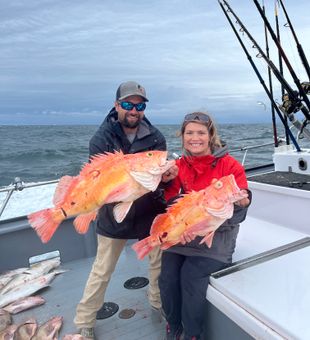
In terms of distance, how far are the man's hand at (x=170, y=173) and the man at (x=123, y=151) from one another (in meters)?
0.01

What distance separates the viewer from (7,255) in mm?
3930

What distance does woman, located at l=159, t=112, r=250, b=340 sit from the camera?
7.18 ft

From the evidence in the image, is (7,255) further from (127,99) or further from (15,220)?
(127,99)

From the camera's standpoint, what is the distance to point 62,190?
1797mm

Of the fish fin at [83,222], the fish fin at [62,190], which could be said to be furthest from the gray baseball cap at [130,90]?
the fish fin at [83,222]

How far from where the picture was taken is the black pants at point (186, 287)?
7.06 feet

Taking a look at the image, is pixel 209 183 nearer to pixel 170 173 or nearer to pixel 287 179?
pixel 170 173

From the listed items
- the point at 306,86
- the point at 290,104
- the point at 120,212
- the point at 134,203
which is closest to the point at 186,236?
the point at 120,212

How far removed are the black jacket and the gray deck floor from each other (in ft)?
2.92

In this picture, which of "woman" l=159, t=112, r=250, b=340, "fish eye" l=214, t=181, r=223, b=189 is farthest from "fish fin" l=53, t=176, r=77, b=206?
"woman" l=159, t=112, r=250, b=340

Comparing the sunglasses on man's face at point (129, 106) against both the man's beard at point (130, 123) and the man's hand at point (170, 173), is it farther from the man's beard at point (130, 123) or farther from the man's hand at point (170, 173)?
the man's hand at point (170, 173)

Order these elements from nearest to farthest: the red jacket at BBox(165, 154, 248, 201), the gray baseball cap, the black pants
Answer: the black pants
the red jacket at BBox(165, 154, 248, 201)
the gray baseball cap

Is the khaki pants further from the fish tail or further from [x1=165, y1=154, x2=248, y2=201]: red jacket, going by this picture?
the fish tail

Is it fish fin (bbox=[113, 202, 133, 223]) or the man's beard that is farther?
the man's beard
